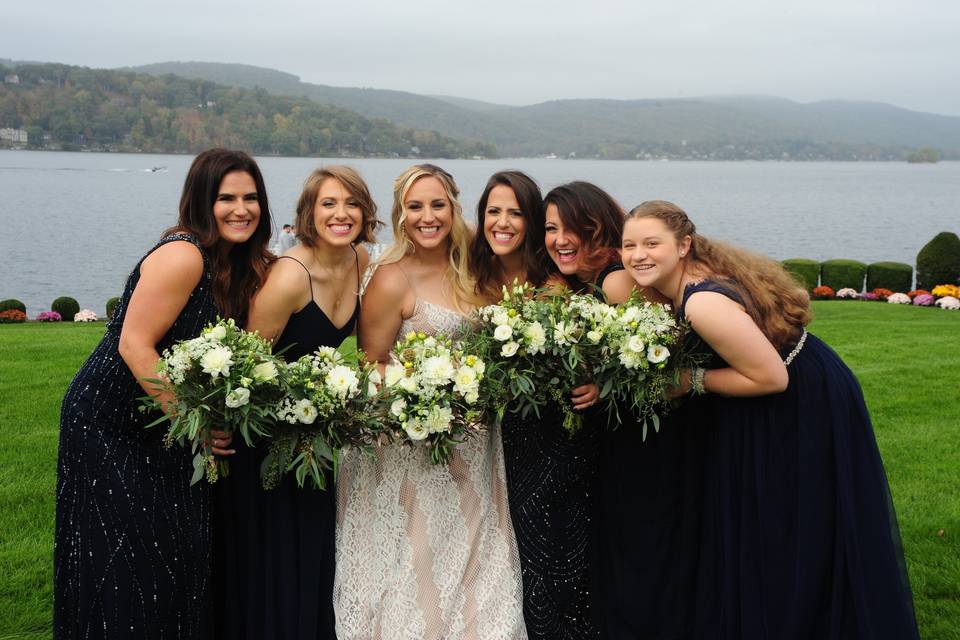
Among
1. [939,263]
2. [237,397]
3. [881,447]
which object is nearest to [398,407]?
[237,397]

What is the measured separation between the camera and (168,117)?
130250 millimetres

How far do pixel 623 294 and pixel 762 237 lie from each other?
227ft

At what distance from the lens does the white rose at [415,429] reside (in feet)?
15.5

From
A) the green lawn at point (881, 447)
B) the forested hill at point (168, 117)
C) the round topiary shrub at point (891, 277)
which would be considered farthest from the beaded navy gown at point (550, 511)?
the forested hill at point (168, 117)

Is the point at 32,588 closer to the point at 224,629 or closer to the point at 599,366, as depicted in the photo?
the point at 224,629

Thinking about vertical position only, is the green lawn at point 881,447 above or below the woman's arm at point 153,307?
below

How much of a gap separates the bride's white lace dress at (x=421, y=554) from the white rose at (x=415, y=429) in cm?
58

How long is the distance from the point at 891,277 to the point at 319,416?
2627 centimetres

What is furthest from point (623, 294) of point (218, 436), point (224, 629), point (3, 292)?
point (3, 292)

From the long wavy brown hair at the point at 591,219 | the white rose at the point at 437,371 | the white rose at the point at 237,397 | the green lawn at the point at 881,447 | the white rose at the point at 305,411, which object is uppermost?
the long wavy brown hair at the point at 591,219

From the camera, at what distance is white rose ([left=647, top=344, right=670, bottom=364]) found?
4.73 m

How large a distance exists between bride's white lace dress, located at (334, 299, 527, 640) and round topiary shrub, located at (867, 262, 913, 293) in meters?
25.1

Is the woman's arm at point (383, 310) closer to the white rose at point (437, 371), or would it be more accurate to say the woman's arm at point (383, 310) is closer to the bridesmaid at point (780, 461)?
the white rose at point (437, 371)

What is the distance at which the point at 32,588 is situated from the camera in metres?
6.29
